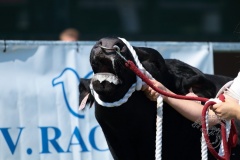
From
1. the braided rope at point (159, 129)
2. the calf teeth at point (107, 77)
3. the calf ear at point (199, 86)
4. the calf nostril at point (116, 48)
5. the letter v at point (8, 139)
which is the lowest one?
the letter v at point (8, 139)

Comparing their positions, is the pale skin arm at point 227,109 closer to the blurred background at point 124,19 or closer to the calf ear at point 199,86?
the calf ear at point 199,86

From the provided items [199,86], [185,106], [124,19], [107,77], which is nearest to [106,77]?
[107,77]

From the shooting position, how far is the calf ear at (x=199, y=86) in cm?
277

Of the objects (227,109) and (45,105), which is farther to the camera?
(45,105)

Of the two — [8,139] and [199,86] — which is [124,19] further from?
[199,86]

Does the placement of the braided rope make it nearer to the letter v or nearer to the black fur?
the black fur

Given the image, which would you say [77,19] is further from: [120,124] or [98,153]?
Answer: [120,124]

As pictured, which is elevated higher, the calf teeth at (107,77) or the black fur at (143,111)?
the calf teeth at (107,77)

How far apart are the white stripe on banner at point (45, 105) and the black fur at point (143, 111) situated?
4.95 ft

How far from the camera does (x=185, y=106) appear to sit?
8.63 ft

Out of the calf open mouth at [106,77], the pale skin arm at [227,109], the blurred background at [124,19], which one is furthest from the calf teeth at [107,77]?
the blurred background at [124,19]

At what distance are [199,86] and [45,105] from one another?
1.74 m

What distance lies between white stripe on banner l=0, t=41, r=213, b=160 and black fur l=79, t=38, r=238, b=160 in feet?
4.95

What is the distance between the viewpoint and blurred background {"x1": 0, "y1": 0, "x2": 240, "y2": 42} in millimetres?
6848
